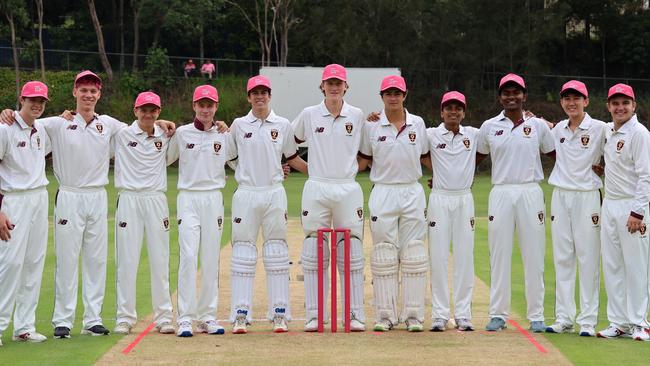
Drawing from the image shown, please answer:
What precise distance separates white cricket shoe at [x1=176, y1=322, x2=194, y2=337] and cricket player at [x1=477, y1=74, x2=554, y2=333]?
2.50 metres

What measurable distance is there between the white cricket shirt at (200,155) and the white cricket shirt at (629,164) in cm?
317

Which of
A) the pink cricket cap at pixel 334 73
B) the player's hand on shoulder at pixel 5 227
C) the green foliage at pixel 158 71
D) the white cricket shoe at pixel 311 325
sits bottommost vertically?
the white cricket shoe at pixel 311 325

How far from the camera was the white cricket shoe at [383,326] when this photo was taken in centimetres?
917

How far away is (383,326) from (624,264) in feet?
6.64

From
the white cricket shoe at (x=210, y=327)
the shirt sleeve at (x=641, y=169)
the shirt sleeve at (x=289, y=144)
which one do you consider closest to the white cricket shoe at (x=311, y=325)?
the white cricket shoe at (x=210, y=327)

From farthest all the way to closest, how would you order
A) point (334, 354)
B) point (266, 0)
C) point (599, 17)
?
point (599, 17)
point (266, 0)
point (334, 354)

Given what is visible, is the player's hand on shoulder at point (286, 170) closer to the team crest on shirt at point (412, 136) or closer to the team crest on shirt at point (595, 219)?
the team crest on shirt at point (412, 136)

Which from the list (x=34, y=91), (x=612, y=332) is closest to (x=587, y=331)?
(x=612, y=332)

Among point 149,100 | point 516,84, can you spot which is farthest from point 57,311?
point 516,84

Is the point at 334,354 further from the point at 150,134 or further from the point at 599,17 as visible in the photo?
the point at 599,17

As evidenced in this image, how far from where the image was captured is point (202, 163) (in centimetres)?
927

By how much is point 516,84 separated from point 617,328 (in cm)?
219

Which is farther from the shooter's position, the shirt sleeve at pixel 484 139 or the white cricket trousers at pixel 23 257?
the shirt sleeve at pixel 484 139

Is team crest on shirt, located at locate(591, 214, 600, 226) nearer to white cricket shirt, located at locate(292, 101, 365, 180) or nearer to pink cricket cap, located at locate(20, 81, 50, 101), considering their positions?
white cricket shirt, located at locate(292, 101, 365, 180)
